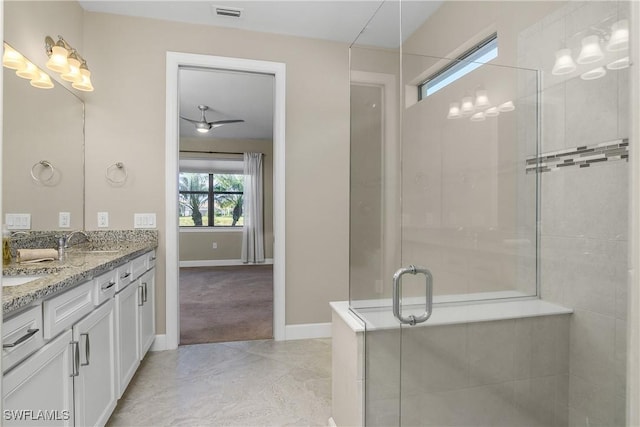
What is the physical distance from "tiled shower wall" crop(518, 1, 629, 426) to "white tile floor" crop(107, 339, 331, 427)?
1346 millimetres

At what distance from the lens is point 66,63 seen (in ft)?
7.25

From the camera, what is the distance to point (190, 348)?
2.83 meters

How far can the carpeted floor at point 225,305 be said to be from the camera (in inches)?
126

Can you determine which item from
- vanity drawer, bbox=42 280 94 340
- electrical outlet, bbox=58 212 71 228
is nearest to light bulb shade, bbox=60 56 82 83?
electrical outlet, bbox=58 212 71 228

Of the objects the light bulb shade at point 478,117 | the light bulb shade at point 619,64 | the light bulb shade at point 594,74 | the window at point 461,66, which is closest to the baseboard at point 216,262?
the window at point 461,66

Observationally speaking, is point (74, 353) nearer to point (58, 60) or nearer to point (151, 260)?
point (151, 260)

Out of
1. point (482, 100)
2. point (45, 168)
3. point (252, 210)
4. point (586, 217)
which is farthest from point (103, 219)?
point (252, 210)

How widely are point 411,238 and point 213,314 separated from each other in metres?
2.84

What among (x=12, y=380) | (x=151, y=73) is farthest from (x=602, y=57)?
(x=151, y=73)

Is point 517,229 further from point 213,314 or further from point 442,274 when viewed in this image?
point 213,314

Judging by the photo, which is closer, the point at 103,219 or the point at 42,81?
the point at 42,81

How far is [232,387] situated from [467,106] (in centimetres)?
219

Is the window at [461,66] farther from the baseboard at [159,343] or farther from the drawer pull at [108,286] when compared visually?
the baseboard at [159,343]

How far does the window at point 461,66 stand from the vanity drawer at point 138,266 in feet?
6.61
